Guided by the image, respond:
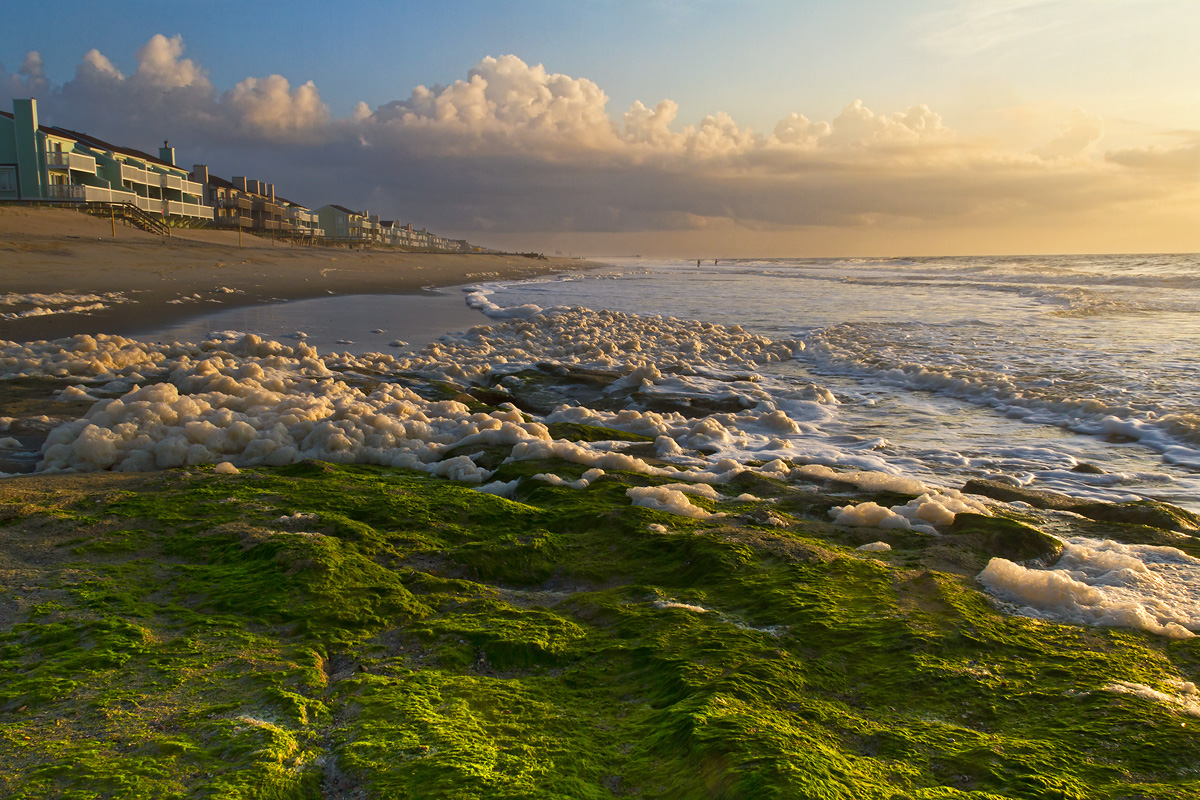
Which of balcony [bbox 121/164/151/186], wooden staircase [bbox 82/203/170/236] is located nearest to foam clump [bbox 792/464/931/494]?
wooden staircase [bbox 82/203/170/236]

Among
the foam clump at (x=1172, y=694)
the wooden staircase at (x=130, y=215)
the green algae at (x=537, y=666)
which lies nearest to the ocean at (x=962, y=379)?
the green algae at (x=537, y=666)

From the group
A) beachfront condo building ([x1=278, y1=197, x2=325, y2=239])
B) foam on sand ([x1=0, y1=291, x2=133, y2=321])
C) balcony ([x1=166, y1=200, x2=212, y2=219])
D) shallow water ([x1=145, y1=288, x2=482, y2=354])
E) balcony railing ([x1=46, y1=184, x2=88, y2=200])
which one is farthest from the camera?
beachfront condo building ([x1=278, y1=197, x2=325, y2=239])

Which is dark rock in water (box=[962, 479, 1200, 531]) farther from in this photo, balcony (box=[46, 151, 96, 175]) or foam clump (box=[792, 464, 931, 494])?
balcony (box=[46, 151, 96, 175])

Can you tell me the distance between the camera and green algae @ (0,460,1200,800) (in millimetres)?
1641

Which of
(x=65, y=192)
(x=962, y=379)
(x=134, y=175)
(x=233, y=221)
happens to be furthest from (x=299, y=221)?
(x=962, y=379)

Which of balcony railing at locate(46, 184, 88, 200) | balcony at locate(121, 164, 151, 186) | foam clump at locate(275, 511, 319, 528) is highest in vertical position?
balcony at locate(121, 164, 151, 186)

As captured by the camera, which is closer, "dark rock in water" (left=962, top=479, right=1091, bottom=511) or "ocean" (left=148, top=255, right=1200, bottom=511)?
"dark rock in water" (left=962, top=479, right=1091, bottom=511)

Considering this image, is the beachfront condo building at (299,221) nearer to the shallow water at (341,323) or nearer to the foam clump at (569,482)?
the shallow water at (341,323)

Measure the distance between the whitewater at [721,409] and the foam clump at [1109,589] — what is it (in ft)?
0.03

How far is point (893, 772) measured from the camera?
1681mm

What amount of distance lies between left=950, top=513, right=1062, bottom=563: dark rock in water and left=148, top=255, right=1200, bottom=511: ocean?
5.66ft

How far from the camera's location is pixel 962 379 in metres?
9.16

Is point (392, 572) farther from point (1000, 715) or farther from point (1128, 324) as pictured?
point (1128, 324)

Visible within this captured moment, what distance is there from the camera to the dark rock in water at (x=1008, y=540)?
329 cm
